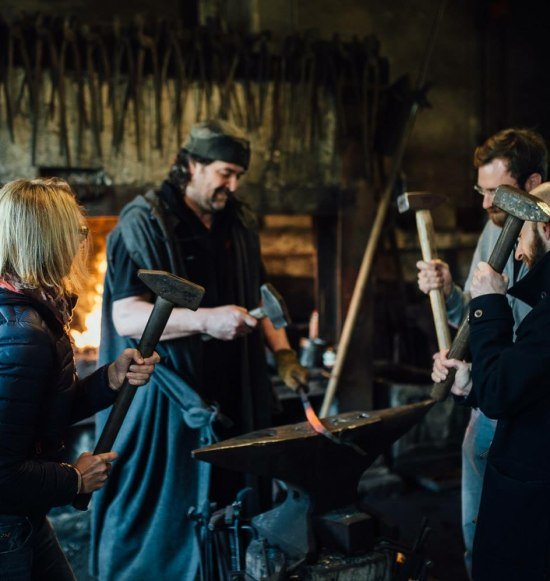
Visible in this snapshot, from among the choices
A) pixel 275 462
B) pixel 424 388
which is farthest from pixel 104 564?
pixel 424 388

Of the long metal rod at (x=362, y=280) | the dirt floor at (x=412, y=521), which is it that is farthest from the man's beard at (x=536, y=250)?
the long metal rod at (x=362, y=280)

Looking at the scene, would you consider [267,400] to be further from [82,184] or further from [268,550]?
[82,184]

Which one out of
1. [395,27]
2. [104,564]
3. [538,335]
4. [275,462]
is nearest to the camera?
[538,335]

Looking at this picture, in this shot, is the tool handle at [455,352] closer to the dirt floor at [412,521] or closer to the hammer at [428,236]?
the hammer at [428,236]

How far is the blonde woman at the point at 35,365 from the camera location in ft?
6.09

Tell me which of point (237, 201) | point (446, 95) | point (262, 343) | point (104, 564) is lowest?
point (104, 564)

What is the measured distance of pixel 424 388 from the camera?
5.33 m

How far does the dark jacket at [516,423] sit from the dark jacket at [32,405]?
123cm

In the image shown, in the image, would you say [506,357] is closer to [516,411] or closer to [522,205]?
[516,411]

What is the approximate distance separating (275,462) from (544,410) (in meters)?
0.92

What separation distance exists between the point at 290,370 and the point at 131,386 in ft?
3.68

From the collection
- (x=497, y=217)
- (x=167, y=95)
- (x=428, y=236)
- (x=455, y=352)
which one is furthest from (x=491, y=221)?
(x=167, y=95)

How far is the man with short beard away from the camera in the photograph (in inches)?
114

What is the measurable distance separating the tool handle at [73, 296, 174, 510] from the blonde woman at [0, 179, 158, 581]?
0.09 m
